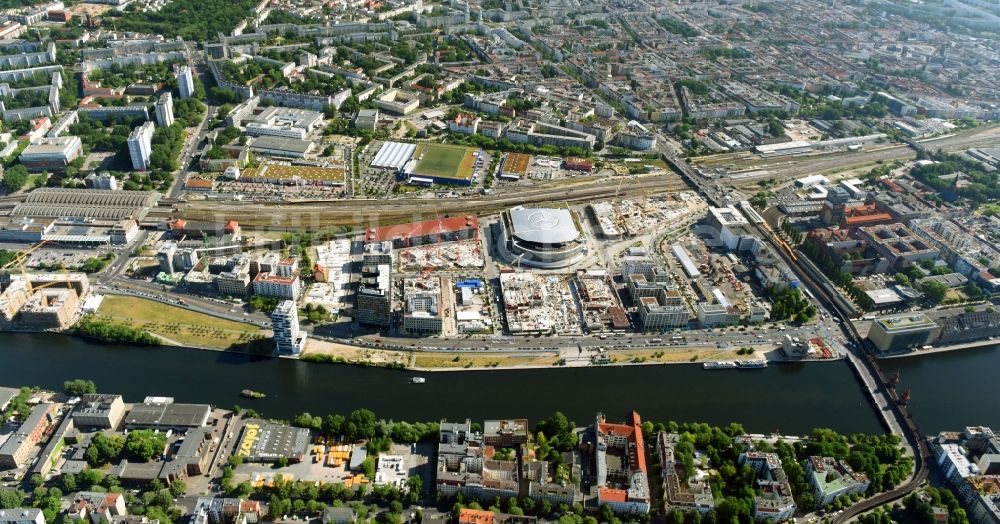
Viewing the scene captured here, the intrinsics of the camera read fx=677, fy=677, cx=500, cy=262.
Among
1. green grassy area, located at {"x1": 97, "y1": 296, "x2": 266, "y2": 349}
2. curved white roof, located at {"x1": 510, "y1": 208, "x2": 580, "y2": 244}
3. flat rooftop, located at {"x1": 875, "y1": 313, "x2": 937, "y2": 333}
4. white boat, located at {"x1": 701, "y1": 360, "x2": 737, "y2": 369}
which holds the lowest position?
green grassy area, located at {"x1": 97, "y1": 296, "x2": 266, "y2": 349}

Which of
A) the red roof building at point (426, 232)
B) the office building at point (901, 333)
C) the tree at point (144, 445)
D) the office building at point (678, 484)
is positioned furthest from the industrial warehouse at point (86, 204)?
the office building at point (901, 333)

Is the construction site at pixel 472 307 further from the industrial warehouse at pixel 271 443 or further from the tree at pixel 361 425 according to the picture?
the industrial warehouse at pixel 271 443

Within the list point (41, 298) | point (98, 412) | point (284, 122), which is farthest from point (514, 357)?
point (284, 122)

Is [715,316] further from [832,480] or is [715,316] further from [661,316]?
[832,480]

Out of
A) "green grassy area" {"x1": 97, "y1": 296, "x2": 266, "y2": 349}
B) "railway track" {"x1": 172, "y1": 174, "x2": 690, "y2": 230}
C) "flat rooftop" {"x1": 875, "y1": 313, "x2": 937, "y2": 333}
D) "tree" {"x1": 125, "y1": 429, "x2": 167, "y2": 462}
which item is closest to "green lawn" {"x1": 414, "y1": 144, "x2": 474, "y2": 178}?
"railway track" {"x1": 172, "y1": 174, "x2": 690, "y2": 230}

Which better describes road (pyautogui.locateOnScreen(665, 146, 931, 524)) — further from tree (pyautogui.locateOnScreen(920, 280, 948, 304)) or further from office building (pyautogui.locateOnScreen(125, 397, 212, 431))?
office building (pyautogui.locateOnScreen(125, 397, 212, 431))

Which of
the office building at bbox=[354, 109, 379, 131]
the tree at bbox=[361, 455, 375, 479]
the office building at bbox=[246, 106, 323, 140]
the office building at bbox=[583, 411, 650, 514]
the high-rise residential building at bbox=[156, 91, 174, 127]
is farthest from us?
the office building at bbox=[354, 109, 379, 131]
